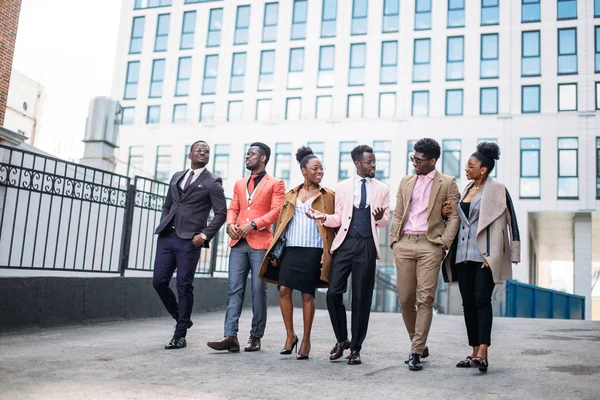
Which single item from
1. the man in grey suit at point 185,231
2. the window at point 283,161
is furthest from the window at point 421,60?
the man in grey suit at point 185,231

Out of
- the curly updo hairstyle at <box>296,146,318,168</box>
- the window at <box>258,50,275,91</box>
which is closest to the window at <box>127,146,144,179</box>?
the window at <box>258,50,275,91</box>

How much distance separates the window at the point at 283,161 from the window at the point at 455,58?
10208 mm

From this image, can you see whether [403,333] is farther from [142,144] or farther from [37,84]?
[37,84]

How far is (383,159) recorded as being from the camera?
1389 inches

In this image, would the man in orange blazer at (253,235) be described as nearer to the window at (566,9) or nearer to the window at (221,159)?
the window at (221,159)

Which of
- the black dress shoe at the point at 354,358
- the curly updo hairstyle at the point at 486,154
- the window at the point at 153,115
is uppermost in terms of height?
the window at the point at 153,115

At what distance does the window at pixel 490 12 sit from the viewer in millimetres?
34719

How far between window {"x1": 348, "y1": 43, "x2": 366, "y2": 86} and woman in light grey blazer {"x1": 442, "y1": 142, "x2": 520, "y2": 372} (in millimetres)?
31514

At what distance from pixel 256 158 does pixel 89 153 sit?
865 cm

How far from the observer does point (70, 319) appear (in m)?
7.78

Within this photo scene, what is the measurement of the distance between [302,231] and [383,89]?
102ft

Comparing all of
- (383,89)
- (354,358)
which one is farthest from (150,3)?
(354,358)

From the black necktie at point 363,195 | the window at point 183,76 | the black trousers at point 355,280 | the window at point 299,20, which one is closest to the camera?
the black trousers at point 355,280

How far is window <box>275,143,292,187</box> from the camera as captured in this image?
3681cm
